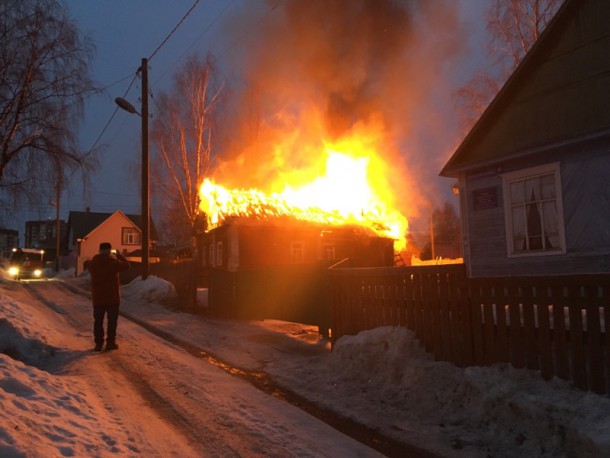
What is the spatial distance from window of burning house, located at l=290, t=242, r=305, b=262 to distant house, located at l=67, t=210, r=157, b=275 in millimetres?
33219

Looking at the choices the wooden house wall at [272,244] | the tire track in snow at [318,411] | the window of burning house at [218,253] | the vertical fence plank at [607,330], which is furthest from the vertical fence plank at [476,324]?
the window of burning house at [218,253]

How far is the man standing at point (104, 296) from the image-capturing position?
739cm

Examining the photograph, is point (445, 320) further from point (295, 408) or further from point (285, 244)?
point (285, 244)

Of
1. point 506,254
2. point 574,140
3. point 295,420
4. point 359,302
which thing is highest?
point 574,140

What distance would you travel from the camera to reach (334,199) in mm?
25594

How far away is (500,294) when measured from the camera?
523 centimetres

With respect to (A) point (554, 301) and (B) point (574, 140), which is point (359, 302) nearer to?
(A) point (554, 301)

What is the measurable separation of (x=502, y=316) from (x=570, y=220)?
453cm

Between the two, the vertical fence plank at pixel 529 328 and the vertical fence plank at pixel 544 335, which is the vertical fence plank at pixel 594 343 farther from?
the vertical fence plank at pixel 529 328

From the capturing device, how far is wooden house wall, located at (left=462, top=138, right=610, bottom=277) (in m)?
8.25

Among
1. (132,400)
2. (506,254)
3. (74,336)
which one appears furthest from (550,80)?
(74,336)

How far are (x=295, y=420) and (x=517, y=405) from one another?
2.08 m

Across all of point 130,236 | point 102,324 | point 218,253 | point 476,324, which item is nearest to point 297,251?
point 218,253

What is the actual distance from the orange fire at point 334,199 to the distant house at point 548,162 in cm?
1324
